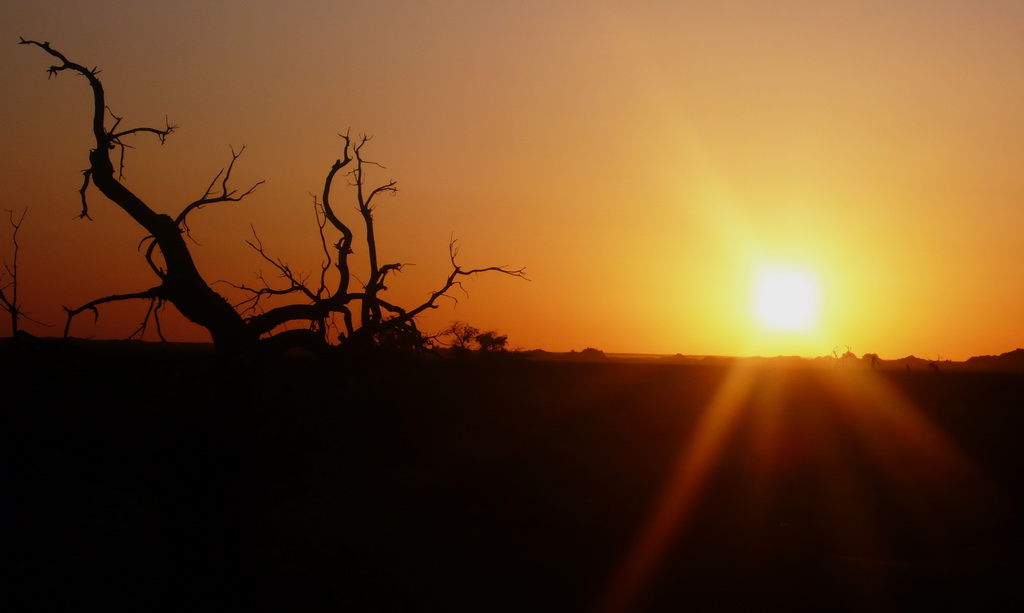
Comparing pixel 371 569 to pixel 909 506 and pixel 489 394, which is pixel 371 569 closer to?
pixel 489 394

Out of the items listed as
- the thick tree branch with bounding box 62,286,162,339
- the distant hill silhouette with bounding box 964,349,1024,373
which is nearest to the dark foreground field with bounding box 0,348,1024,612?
the thick tree branch with bounding box 62,286,162,339

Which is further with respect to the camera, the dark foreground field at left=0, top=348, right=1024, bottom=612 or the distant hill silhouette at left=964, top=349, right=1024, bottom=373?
the distant hill silhouette at left=964, top=349, right=1024, bottom=373

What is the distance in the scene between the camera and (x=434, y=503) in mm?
19438

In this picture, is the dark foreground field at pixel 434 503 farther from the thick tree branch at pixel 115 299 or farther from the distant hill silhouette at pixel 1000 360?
the distant hill silhouette at pixel 1000 360

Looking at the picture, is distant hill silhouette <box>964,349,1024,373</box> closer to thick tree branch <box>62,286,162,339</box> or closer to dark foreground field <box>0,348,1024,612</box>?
dark foreground field <box>0,348,1024,612</box>

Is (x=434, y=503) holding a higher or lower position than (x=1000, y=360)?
lower

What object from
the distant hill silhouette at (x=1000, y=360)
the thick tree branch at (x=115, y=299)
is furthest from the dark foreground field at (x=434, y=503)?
the distant hill silhouette at (x=1000, y=360)

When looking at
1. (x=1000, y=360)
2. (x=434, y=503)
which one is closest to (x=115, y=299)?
(x=434, y=503)

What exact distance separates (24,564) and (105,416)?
494 cm

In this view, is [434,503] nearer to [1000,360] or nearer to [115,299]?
[115,299]

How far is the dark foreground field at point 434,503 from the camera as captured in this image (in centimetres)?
1316

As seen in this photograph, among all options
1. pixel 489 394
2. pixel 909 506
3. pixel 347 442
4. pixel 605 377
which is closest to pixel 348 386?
pixel 347 442

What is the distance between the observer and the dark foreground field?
13156 millimetres

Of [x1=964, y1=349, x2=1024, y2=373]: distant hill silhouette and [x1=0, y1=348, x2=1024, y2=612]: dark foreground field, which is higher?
[x1=964, y1=349, x2=1024, y2=373]: distant hill silhouette
